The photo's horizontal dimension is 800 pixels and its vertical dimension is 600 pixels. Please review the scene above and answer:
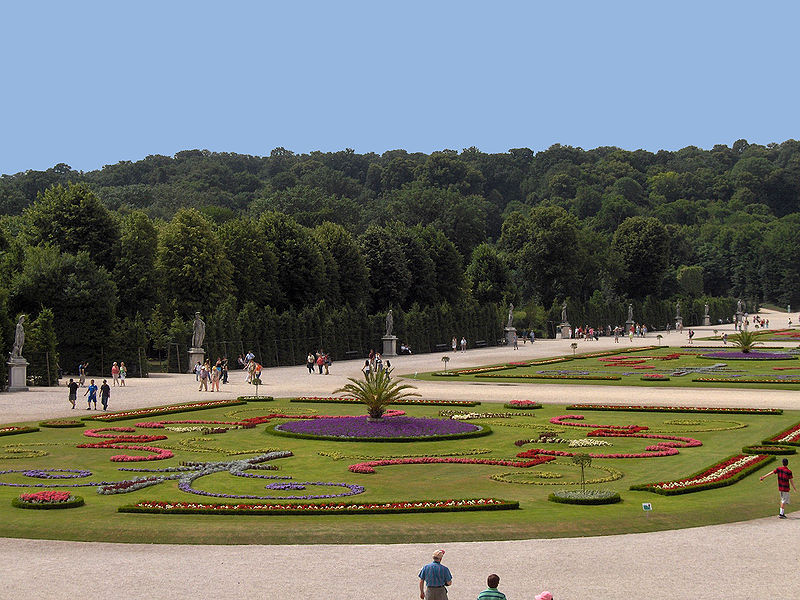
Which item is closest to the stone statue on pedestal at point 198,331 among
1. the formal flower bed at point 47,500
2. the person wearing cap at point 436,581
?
the formal flower bed at point 47,500

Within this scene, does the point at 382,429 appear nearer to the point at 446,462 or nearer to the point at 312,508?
the point at 446,462

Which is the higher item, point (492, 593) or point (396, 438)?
point (396, 438)

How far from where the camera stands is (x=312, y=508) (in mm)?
24031

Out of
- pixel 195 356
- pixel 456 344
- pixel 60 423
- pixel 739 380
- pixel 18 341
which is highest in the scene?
pixel 456 344

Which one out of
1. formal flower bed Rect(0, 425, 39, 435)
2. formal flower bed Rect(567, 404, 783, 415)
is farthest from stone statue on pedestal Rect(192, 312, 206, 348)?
formal flower bed Rect(567, 404, 783, 415)

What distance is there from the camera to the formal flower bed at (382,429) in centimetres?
3631

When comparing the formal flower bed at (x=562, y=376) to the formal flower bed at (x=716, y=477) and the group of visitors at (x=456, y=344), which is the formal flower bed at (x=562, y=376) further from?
the formal flower bed at (x=716, y=477)

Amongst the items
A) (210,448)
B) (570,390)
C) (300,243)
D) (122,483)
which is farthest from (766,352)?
(122,483)

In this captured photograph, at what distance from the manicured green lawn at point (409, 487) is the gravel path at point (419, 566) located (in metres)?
0.91

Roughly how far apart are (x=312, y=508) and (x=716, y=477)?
11.0 metres

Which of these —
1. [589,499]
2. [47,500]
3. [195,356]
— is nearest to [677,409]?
[589,499]

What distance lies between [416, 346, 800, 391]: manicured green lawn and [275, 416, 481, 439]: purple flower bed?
2265 centimetres

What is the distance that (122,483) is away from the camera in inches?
1078

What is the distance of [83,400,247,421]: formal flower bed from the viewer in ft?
141
